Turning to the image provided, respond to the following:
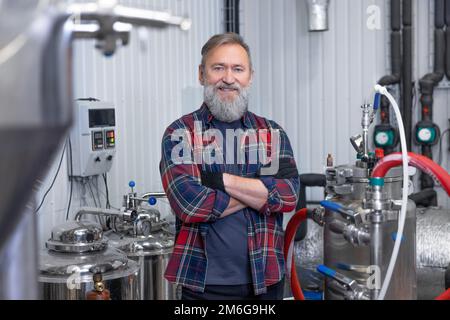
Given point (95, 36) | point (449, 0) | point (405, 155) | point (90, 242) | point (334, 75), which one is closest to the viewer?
point (95, 36)

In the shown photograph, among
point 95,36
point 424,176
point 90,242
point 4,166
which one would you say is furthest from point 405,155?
point 424,176

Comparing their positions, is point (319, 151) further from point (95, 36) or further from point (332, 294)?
point (95, 36)

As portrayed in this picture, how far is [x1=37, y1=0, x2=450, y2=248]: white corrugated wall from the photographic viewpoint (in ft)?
10.9

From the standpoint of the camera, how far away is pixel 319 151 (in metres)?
4.06

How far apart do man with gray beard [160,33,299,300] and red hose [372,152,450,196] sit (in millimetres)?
423

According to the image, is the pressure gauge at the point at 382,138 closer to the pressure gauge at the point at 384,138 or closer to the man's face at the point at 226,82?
the pressure gauge at the point at 384,138

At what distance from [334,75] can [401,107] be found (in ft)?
1.59

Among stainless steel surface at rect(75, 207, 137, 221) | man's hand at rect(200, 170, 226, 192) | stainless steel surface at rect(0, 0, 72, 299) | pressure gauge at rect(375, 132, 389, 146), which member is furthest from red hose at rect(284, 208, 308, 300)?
pressure gauge at rect(375, 132, 389, 146)

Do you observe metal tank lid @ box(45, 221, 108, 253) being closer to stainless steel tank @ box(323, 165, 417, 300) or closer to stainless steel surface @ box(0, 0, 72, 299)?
stainless steel tank @ box(323, 165, 417, 300)

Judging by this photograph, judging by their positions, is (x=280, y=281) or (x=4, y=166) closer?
(x=4, y=166)

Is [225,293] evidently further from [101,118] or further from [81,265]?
[101,118]

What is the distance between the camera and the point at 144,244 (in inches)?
102

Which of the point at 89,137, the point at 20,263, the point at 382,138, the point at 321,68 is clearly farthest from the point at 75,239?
the point at 321,68
